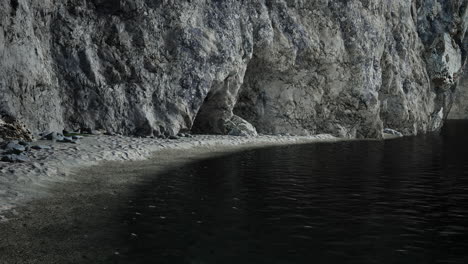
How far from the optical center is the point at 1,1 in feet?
71.1

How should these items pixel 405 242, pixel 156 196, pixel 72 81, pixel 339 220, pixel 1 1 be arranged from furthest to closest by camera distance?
pixel 72 81
pixel 1 1
pixel 156 196
pixel 339 220
pixel 405 242

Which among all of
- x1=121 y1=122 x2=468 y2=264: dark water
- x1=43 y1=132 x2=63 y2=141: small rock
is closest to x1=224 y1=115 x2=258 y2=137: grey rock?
x1=121 y1=122 x2=468 y2=264: dark water

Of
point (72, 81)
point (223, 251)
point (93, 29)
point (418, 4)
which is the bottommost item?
point (223, 251)

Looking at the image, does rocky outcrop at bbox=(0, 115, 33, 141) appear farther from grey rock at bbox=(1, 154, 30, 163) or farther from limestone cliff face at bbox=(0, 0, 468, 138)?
grey rock at bbox=(1, 154, 30, 163)

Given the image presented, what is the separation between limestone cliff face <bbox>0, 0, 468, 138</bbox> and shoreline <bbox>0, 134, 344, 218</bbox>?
314cm

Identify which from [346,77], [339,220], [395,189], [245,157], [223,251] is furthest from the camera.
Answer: [346,77]

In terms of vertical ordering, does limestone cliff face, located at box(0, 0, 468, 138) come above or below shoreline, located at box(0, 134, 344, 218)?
above

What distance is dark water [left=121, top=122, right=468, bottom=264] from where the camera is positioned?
9234mm

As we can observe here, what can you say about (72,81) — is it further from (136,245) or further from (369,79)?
(369,79)

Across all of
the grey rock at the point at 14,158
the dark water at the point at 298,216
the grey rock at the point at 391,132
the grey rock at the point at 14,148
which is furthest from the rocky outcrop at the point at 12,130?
the grey rock at the point at 391,132

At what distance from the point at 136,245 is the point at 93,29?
887 inches

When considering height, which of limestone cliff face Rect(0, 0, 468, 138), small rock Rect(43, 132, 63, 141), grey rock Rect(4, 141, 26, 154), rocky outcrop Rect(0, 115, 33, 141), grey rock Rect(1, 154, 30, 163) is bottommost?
grey rock Rect(1, 154, 30, 163)

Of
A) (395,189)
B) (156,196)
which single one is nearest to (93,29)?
(156,196)

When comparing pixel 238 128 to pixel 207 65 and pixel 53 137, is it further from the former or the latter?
pixel 53 137
